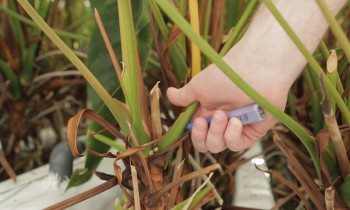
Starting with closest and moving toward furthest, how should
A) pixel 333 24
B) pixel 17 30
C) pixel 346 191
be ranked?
pixel 333 24
pixel 346 191
pixel 17 30

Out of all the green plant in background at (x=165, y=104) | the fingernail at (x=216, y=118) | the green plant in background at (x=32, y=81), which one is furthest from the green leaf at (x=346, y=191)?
the green plant in background at (x=32, y=81)

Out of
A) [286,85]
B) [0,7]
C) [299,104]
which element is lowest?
[299,104]

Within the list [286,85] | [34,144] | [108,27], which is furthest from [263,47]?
[34,144]

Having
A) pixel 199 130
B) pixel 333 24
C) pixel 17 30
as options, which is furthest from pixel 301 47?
pixel 17 30

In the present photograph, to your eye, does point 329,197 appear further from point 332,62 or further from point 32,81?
point 32,81

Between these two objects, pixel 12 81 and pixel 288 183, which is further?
pixel 12 81

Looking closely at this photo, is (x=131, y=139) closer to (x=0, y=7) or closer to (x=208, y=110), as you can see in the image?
(x=208, y=110)

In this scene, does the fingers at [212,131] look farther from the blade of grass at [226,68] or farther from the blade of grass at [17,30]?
the blade of grass at [17,30]

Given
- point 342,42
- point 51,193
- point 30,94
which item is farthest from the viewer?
point 30,94
